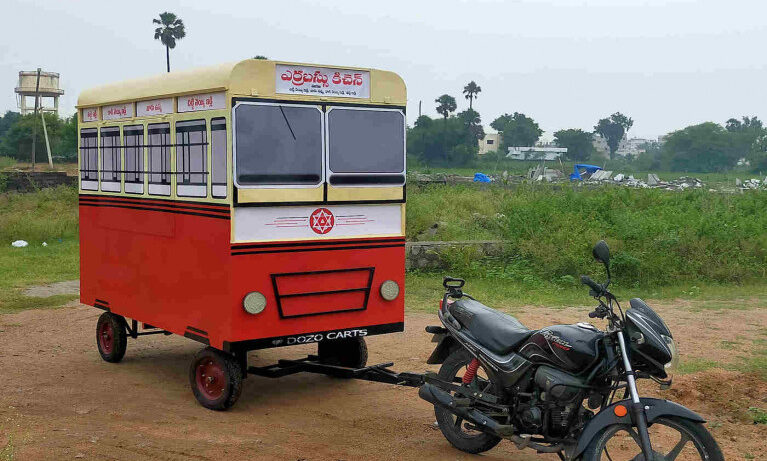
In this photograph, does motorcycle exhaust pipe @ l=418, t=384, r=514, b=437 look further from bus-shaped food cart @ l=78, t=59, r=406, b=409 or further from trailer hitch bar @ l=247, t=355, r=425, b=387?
bus-shaped food cart @ l=78, t=59, r=406, b=409

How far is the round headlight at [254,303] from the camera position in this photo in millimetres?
6887

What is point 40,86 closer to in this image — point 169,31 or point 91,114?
point 169,31

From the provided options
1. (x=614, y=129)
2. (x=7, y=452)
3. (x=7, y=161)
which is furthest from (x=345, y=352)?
(x=614, y=129)

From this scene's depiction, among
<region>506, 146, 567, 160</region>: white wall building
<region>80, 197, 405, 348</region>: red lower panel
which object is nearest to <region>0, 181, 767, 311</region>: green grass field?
<region>80, 197, 405, 348</region>: red lower panel

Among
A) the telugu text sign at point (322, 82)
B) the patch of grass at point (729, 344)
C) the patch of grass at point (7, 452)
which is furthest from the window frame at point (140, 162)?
the patch of grass at point (729, 344)

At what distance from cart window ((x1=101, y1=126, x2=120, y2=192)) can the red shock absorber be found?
4278 millimetres

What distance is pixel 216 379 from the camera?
7363 millimetres

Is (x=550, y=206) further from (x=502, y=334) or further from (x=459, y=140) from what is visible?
(x=459, y=140)

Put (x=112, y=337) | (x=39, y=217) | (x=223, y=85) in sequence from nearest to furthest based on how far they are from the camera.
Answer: (x=223, y=85) → (x=112, y=337) → (x=39, y=217)

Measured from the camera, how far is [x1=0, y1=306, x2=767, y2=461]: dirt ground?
6.17 meters

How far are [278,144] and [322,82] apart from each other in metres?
0.67

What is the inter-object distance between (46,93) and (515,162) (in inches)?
1576

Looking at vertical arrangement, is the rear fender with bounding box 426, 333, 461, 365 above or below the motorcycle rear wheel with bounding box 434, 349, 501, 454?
above

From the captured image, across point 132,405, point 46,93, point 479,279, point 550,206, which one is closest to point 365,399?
point 132,405
